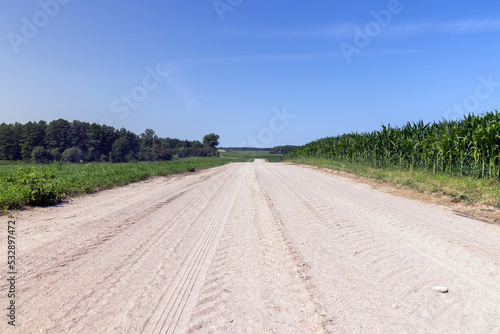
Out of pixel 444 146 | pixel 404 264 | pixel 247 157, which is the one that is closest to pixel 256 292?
pixel 404 264

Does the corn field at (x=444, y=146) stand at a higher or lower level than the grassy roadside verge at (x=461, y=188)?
higher

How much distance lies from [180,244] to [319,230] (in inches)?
105

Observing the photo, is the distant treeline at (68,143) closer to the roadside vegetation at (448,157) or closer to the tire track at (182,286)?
the roadside vegetation at (448,157)

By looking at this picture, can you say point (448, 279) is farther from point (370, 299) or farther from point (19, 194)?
point (19, 194)

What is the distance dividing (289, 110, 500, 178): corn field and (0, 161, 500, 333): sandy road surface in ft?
23.9

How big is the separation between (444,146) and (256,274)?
14368 mm

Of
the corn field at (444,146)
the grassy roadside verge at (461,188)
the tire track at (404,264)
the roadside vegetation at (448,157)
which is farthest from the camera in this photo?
the corn field at (444,146)

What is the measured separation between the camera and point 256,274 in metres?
3.68

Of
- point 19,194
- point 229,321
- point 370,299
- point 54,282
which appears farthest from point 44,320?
point 19,194

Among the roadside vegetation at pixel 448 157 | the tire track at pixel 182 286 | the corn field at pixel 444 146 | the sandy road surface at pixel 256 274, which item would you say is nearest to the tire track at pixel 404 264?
the sandy road surface at pixel 256 274

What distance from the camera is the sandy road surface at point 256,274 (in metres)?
2.65

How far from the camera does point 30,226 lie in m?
6.15

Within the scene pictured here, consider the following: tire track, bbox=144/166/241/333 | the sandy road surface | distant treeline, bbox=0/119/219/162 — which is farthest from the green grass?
tire track, bbox=144/166/241/333

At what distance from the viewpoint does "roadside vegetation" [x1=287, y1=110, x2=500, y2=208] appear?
10070mm
